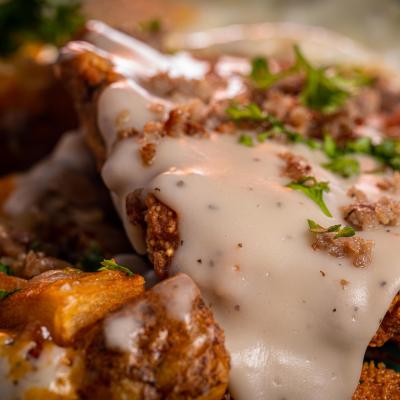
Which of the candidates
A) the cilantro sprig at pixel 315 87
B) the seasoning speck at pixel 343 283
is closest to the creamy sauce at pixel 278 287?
the seasoning speck at pixel 343 283

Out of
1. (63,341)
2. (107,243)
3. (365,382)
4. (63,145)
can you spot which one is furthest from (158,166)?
(63,145)

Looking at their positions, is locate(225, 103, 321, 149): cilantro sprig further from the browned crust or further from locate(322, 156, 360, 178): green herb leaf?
the browned crust

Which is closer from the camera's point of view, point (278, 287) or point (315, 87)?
point (278, 287)

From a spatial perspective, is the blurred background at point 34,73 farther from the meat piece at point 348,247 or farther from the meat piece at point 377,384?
the meat piece at point 377,384

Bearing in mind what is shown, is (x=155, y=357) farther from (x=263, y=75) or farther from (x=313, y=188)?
(x=263, y=75)

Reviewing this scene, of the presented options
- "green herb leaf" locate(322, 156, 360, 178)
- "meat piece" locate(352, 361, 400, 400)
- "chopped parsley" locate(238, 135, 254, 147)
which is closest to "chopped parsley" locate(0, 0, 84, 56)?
"chopped parsley" locate(238, 135, 254, 147)

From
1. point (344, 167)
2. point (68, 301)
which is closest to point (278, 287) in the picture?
point (68, 301)
